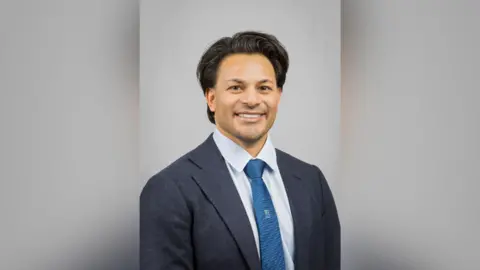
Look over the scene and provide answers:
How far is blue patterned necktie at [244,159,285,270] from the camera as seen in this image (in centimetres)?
145

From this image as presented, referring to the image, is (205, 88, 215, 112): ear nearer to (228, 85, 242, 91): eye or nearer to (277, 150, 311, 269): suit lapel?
(228, 85, 242, 91): eye

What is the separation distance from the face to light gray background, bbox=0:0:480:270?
0.46 feet

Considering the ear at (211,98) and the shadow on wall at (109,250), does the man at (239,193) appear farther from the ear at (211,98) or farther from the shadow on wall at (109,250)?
the shadow on wall at (109,250)

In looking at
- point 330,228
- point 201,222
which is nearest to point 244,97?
point 201,222

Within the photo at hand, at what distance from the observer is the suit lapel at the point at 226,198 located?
1417 mm

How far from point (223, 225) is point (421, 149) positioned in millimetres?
736

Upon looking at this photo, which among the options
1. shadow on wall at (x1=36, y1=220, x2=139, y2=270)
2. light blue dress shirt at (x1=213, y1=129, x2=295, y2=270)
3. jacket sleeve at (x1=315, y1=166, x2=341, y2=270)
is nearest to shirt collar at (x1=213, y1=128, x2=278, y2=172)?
light blue dress shirt at (x1=213, y1=129, x2=295, y2=270)

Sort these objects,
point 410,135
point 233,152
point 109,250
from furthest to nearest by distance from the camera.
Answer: point 410,135
point 109,250
point 233,152

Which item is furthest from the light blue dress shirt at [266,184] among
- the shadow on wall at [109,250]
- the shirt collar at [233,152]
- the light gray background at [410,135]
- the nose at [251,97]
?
the shadow on wall at [109,250]

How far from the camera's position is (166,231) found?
1.40m

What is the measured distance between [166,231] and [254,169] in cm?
30

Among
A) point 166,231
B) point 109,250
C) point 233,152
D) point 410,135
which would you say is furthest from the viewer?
point 410,135

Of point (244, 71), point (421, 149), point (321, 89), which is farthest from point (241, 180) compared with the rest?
point (421, 149)

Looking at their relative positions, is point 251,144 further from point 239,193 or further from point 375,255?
point 375,255
